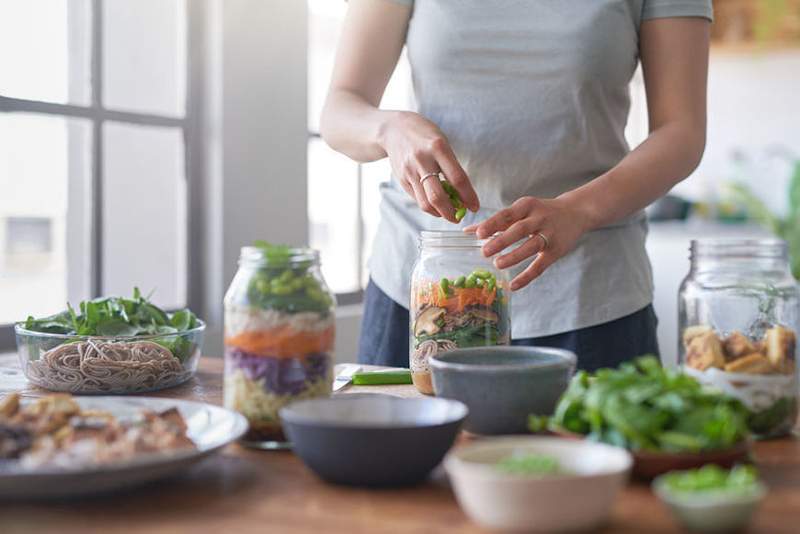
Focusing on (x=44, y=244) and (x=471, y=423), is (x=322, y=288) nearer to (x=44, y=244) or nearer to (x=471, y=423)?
(x=471, y=423)

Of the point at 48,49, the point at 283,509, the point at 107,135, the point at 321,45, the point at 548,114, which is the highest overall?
the point at 321,45

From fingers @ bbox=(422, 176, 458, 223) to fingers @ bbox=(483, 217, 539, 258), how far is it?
4.4 inches

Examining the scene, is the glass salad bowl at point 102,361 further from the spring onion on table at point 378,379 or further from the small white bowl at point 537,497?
the small white bowl at point 537,497

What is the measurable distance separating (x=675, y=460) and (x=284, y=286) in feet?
1.28

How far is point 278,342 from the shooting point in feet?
2.99

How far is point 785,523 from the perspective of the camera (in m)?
0.70

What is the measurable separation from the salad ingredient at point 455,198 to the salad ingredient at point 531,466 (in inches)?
23.0

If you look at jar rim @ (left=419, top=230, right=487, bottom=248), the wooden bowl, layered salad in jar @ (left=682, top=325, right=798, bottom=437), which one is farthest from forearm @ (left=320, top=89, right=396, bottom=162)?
the wooden bowl

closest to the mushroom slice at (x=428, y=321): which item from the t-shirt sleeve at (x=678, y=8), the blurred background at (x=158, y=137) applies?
the t-shirt sleeve at (x=678, y=8)

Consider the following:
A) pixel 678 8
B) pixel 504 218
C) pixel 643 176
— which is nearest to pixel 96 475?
pixel 504 218

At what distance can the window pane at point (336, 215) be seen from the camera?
10.7ft

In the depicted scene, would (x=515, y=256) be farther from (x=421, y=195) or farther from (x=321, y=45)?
(x=321, y=45)

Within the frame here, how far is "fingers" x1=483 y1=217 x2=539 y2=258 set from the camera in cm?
116

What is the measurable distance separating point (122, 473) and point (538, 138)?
3.22 ft
